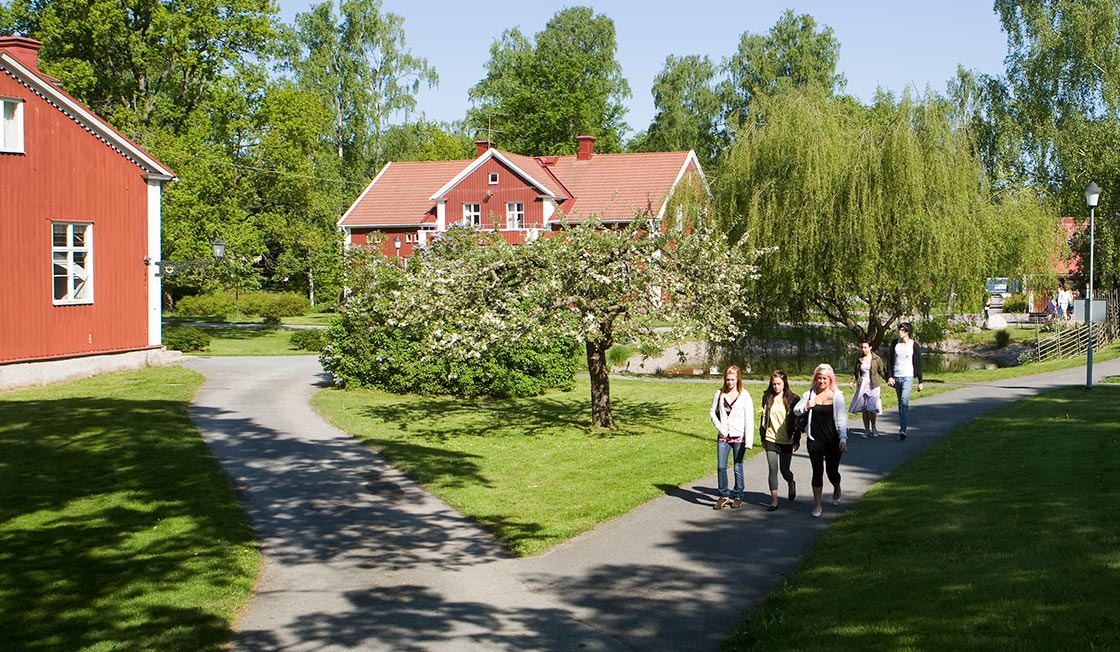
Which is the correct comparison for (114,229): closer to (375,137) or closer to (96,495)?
(96,495)

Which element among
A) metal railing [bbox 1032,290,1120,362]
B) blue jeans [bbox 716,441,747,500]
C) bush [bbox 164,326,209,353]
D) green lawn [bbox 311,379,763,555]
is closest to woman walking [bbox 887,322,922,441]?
green lawn [bbox 311,379,763,555]

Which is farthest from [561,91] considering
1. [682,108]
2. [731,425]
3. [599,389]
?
[731,425]

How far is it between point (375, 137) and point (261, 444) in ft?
198

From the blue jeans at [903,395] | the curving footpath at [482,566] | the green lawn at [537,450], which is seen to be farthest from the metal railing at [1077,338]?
the curving footpath at [482,566]

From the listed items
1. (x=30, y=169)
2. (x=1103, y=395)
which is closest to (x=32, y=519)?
(x=30, y=169)

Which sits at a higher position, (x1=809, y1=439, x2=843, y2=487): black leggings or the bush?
the bush

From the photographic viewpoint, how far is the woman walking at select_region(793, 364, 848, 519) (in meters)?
11.6

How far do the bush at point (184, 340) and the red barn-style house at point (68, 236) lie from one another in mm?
5554

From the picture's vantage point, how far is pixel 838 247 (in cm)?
2719

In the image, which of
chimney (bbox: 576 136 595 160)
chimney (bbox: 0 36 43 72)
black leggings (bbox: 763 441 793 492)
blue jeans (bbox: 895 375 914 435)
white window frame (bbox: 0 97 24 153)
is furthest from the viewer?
chimney (bbox: 576 136 595 160)

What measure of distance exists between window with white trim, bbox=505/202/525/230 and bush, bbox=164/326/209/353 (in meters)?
21.6

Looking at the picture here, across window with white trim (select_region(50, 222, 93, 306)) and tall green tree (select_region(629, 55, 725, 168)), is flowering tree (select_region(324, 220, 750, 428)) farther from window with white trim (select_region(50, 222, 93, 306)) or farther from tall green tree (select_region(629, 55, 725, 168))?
tall green tree (select_region(629, 55, 725, 168))

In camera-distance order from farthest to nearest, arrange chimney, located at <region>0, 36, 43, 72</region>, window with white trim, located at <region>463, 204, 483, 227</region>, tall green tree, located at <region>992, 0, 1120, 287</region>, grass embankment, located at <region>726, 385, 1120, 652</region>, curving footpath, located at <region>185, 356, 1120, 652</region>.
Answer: window with white trim, located at <region>463, 204, 483, 227</region>
tall green tree, located at <region>992, 0, 1120, 287</region>
chimney, located at <region>0, 36, 43, 72</region>
curving footpath, located at <region>185, 356, 1120, 652</region>
grass embankment, located at <region>726, 385, 1120, 652</region>

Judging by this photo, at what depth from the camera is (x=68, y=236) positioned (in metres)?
25.6
